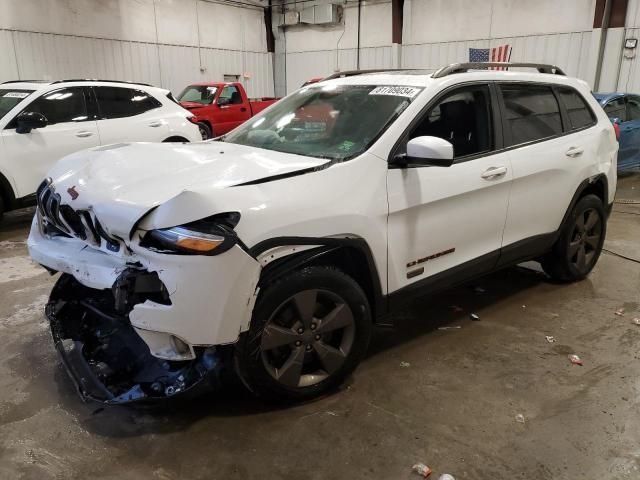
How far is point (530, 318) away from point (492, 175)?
1.23m

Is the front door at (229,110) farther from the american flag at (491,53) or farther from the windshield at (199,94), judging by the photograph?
the american flag at (491,53)

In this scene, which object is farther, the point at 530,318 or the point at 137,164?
the point at 530,318

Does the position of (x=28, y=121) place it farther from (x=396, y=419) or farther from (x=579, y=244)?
(x=579, y=244)

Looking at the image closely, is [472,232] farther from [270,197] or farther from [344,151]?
[270,197]

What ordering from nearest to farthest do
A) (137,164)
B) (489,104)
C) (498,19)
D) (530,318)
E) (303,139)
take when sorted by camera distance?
(137,164) < (303,139) < (489,104) < (530,318) < (498,19)

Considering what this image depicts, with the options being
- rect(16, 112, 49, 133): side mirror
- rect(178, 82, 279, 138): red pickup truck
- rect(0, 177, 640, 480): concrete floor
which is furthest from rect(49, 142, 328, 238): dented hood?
rect(178, 82, 279, 138): red pickup truck

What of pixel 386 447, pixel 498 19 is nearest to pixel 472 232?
pixel 386 447

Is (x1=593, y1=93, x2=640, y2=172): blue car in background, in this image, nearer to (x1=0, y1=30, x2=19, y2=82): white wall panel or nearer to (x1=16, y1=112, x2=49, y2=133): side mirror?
(x1=16, y1=112, x2=49, y2=133): side mirror

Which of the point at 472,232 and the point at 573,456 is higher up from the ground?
the point at 472,232

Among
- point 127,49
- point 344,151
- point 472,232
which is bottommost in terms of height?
point 472,232

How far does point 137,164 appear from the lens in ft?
8.83

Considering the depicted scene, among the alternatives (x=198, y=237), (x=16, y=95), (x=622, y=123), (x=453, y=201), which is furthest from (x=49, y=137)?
(x=622, y=123)

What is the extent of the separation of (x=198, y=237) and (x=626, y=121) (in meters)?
9.22

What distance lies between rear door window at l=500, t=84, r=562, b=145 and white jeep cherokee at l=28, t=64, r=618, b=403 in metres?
0.02
